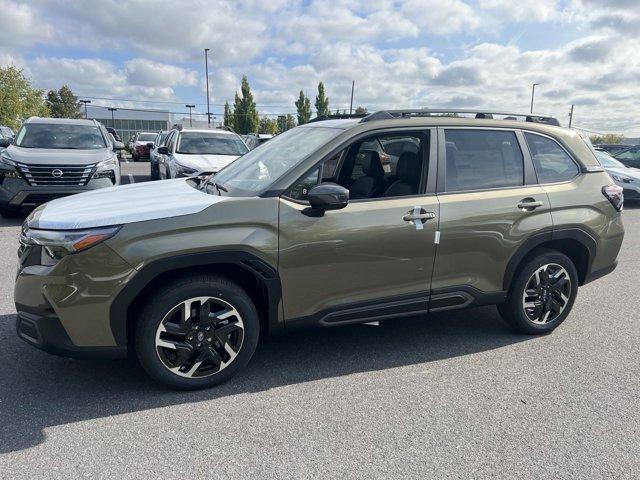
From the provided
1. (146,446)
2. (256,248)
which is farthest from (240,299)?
(146,446)

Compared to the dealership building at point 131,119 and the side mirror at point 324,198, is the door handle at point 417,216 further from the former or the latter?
the dealership building at point 131,119

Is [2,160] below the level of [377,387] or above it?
above

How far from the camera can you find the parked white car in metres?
9.20

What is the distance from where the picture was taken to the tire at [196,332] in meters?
3.00

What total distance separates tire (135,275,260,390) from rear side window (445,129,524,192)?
1.83 metres

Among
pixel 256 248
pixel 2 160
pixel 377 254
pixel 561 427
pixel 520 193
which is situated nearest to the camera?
pixel 561 427

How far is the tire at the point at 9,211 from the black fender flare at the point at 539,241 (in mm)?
7859

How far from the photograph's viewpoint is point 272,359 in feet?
12.1

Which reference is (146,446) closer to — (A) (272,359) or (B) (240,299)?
(B) (240,299)

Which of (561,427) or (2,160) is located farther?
(2,160)

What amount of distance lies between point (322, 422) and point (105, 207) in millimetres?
1922

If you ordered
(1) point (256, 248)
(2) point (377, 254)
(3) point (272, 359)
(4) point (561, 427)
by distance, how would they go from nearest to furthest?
(4) point (561, 427) < (1) point (256, 248) < (2) point (377, 254) < (3) point (272, 359)

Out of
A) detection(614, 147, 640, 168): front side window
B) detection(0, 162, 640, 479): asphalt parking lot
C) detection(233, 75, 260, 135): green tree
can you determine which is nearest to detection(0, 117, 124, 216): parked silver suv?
detection(0, 162, 640, 479): asphalt parking lot

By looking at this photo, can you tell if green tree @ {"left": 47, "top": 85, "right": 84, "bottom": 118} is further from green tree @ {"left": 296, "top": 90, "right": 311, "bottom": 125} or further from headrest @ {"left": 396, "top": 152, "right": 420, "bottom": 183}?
headrest @ {"left": 396, "top": 152, "right": 420, "bottom": 183}
